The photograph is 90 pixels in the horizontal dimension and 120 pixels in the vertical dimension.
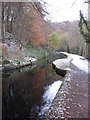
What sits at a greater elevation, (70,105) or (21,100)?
Answer: (70,105)

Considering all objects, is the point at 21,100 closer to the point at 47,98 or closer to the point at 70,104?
the point at 47,98

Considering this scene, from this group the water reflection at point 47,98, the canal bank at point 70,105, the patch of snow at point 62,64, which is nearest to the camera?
the canal bank at point 70,105

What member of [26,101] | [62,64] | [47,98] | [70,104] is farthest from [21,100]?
[62,64]

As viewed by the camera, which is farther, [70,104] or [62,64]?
[62,64]

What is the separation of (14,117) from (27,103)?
153cm

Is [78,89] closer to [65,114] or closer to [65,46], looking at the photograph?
[65,114]

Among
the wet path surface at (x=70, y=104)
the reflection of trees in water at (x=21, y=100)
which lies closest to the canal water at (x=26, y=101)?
the reflection of trees in water at (x=21, y=100)

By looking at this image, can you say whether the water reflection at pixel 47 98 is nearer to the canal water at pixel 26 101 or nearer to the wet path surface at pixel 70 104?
the canal water at pixel 26 101

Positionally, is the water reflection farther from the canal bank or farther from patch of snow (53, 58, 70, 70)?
patch of snow (53, 58, 70, 70)

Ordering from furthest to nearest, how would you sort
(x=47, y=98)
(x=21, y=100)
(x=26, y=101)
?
(x=47, y=98)
(x=21, y=100)
(x=26, y=101)

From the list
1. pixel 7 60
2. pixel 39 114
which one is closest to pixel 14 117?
pixel 39 114

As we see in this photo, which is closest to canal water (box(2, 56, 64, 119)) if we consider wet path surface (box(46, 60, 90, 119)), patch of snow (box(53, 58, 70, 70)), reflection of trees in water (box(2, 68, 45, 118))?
reflection of trees in water (box(2, 68, 45, 118))

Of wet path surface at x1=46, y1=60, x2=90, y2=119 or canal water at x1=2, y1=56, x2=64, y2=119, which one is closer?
wet path surface at x1=46, y1=60, x2=90, y2=119

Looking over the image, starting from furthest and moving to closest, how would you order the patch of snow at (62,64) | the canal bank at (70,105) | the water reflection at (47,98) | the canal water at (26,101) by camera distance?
1. the patch of snow at (62,64)
2. the water reflection at (47,98)
3. the canal water at (26,101)
4. the canal bank at (70,105)
